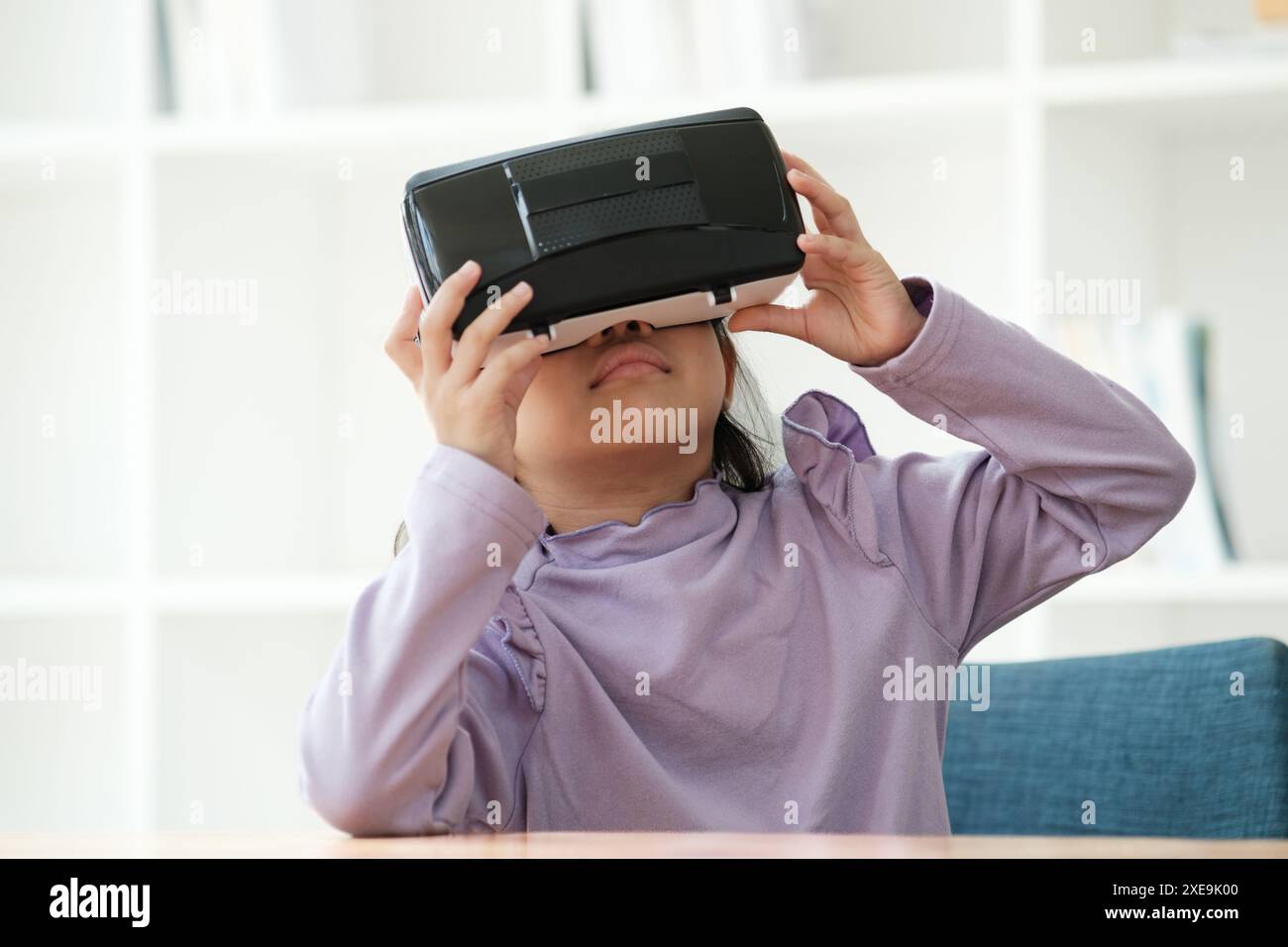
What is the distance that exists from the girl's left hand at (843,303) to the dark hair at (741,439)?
94 millimetres

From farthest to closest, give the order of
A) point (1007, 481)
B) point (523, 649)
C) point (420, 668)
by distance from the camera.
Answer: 1. point (1007, 481)
2. point (523, 649)
3. point (420, 668)

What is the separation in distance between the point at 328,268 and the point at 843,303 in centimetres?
125

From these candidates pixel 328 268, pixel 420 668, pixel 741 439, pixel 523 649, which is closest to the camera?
pixel 420 668

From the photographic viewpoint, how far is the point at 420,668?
0.76m

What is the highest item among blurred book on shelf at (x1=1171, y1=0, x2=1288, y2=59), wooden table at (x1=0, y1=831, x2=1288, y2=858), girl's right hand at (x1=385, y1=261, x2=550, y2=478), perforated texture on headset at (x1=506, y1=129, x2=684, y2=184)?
blurred book on shelf at (x1=1171, y1=0, x2=1288, y2=59)

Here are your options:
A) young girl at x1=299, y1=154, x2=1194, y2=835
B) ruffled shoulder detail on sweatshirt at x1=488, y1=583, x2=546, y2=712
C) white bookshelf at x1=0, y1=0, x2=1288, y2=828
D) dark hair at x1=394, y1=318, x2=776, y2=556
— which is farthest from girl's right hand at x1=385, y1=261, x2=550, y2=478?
white bookshelf at x1=0, y1=0, x2=1288, y2=828

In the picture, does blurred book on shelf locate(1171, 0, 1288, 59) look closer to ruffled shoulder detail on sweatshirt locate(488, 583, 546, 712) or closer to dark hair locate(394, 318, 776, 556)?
dark hair locate(394, 318, 776, 556)

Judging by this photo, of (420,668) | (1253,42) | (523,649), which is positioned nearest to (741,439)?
(523,649)

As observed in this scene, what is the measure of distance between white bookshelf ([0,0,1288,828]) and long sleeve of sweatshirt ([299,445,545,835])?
98cm

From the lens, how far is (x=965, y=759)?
1.13 metres

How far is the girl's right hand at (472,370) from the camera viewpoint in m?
0.82

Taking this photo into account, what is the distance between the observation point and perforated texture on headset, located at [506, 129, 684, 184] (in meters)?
0.83

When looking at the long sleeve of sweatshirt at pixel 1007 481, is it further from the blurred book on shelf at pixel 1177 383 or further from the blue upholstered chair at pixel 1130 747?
the blurred book on shelf at pixel 1177 383

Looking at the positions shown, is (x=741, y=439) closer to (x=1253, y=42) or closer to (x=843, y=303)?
(x=843, y=303)
